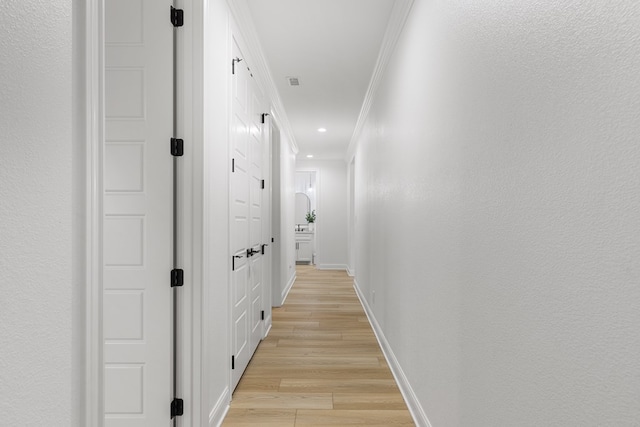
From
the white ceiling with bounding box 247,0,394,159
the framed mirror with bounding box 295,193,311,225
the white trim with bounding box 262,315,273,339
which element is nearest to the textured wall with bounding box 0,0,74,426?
the white ceiling with bounding box 247,0,394,159

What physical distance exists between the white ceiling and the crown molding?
5 centimetres

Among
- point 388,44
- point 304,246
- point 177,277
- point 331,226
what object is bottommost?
point 304,246

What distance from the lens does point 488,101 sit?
1.25 metres

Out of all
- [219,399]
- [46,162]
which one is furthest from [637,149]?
[219,399]

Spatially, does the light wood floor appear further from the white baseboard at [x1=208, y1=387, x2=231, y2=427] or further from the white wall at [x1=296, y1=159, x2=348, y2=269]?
the white wall at [x1=296, y1=159, x2=348, y2=269]

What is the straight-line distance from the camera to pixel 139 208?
1.79 metres

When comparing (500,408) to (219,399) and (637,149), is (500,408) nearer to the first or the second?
(637,149)

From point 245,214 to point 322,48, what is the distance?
1.51 metres

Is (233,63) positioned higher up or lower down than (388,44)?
lower down

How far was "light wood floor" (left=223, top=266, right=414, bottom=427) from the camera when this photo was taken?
7.65ft

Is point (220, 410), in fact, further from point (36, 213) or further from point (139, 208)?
point (36, 213)

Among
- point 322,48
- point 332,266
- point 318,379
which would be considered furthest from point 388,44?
point 332,266

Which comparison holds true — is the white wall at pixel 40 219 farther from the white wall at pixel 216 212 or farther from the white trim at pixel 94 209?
the white wall at pixel 216 212

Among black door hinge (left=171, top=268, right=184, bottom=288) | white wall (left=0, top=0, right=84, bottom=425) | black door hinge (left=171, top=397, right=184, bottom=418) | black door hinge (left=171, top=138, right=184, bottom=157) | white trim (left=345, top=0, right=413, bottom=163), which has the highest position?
white trim (left=345, top=0, right=413, bottom=163)
